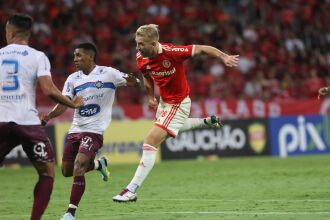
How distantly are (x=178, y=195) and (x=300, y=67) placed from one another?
14808 mm

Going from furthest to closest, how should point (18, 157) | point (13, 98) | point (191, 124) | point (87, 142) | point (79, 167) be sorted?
point (18, 157) < point (191, 124) < point (87, 142) < point (79, 167) < point (13, 98)

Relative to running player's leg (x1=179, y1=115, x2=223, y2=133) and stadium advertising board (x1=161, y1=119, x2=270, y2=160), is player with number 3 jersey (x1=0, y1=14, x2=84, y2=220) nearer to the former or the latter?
running player's leg (x1=179, y1=115, x2=223, y2=133)

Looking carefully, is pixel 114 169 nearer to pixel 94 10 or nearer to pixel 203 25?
pixel 94 10

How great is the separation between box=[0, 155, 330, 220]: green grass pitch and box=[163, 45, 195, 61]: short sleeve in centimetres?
209

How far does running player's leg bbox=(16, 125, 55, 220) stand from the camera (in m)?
6.06

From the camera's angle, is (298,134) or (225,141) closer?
(225,141)

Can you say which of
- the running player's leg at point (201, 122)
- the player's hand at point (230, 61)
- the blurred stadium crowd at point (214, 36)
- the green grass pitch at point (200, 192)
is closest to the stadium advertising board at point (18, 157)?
the green grass pitch at point (200, 192)

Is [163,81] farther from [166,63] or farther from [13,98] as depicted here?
[13,98]

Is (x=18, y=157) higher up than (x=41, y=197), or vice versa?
(x=18, y=157)

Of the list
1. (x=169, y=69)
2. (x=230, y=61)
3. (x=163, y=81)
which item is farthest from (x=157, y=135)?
(x=230, y=61)

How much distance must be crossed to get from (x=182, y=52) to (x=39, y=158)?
3041mm

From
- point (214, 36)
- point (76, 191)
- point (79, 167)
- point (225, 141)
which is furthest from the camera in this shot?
point (214, 36)

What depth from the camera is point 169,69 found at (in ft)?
28.2

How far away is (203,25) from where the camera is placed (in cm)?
2391
